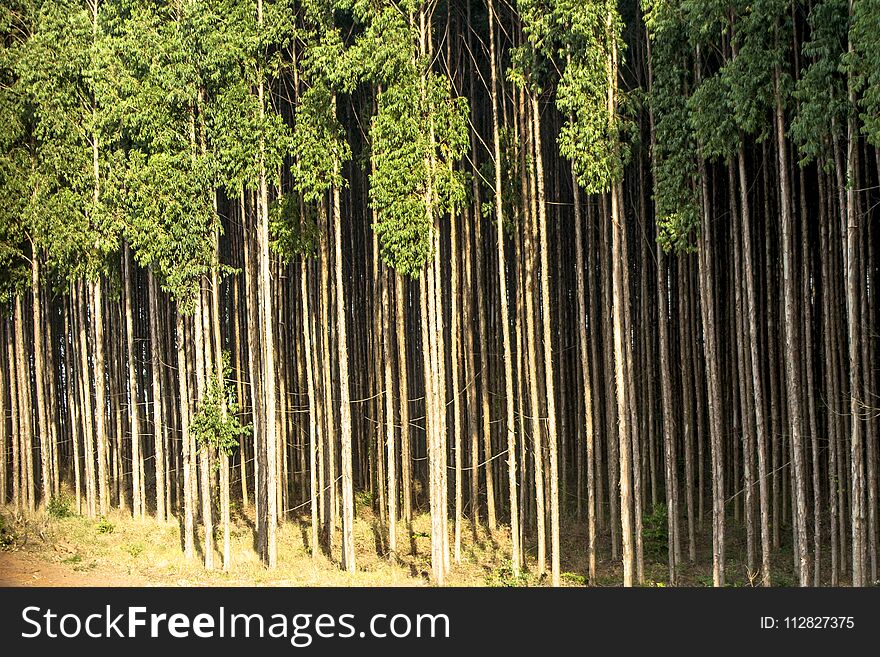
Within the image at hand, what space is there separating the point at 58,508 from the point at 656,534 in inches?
402

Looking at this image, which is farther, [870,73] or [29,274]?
[29,274]

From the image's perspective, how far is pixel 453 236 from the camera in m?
15.6

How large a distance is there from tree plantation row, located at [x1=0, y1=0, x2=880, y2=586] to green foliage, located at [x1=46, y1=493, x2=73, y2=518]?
0.86ft

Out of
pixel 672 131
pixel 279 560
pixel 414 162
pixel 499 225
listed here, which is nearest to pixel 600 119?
pixel 672 131

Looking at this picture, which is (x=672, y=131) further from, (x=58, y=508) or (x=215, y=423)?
(x=58, y=508)

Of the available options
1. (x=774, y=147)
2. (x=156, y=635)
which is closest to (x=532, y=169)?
(x=774, y=147)

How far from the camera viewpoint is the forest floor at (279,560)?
545 inches

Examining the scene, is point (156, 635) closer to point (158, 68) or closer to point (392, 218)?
point (392, 218)

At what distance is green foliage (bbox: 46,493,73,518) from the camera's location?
1675 cm

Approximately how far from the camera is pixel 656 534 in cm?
1552

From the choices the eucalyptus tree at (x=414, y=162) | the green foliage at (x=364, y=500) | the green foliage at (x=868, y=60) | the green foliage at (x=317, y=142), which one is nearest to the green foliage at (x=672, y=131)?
the green foliage at (x=868, y=60)

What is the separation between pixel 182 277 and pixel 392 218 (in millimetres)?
3521

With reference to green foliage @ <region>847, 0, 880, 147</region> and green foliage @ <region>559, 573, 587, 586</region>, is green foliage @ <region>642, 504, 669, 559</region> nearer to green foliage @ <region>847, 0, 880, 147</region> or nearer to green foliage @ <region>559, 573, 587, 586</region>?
green foliage @ <region>559, 573, 587, 586</region>

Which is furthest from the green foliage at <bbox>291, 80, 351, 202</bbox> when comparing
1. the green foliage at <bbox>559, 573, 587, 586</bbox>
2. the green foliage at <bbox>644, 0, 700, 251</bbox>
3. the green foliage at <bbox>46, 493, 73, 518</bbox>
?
the green foliage at <bbox>46, 493, 73, 518</bbox>
